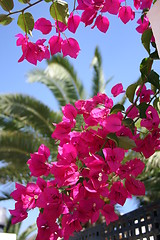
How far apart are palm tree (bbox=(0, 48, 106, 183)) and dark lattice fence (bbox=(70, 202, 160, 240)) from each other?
377 cm

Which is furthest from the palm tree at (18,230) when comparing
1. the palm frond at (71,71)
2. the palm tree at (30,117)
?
the palm frond at (71,71)

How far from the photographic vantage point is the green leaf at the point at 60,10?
2.03 feet

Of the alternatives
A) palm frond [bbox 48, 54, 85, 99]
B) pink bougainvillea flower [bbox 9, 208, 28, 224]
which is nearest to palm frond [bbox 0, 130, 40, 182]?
palm frond [bbox 48, 54, 85, 99]

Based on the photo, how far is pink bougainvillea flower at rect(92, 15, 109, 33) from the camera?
29.0 inches

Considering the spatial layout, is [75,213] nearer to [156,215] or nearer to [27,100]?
[156,215]

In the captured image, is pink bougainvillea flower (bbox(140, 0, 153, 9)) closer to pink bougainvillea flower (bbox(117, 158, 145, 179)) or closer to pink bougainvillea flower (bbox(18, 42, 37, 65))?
pink bougainvillea flower (bbox(18, 42, 37, 65))

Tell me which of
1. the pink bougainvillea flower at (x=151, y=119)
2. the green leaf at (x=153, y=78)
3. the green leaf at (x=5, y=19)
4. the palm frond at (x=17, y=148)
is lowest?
the pink bougainvillea flower at (x=151, y=119)

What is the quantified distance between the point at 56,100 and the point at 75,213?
17.4ft

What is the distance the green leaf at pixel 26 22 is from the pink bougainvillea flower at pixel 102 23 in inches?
6.5

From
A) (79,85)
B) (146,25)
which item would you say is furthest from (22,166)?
(146,25)

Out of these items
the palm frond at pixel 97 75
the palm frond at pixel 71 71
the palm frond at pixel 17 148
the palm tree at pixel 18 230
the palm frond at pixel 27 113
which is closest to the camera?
the palm frond at pixel 17 148

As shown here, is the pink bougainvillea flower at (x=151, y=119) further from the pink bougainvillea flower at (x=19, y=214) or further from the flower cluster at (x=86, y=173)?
the pink bougainvillea flower at (x=19, y=214)

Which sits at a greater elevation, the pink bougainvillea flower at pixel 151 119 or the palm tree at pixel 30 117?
the palm tree at pixel 30 117

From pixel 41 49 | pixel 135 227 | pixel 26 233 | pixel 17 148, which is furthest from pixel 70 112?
pixel 26 233
